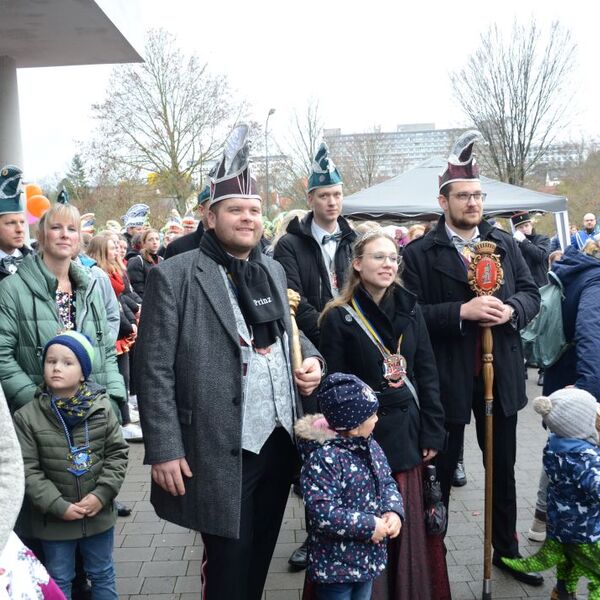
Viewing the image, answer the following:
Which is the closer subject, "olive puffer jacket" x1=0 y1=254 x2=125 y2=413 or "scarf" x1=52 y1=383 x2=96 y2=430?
"scarf" x1=52 y1=383 x2=96 y2=430

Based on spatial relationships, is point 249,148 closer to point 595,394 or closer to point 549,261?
point 595,394

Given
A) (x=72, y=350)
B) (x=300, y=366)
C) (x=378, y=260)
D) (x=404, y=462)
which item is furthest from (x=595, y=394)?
(x=72, y=350)

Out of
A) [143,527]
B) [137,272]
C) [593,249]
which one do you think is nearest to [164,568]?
[143,527]

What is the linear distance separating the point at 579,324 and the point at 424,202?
7.80 m

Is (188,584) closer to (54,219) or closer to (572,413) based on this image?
(54,219)

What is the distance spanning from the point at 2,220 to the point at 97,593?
8.13ft

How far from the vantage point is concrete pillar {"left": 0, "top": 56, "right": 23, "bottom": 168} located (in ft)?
31.9

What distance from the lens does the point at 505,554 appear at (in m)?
4.02

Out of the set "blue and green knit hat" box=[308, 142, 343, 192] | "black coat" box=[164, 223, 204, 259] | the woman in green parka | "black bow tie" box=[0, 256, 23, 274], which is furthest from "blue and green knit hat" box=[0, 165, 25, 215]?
"blue and green knit hat" box=[308, 142, 343, 192]

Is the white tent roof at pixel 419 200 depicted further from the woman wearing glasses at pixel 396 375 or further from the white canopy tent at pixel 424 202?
the woman wearing glasses at pixel 396 375

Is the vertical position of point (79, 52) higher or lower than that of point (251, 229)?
higher

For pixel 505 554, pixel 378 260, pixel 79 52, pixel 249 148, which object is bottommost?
pixel 505 554

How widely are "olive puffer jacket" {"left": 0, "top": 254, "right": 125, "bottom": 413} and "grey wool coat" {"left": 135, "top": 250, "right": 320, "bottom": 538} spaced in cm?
114

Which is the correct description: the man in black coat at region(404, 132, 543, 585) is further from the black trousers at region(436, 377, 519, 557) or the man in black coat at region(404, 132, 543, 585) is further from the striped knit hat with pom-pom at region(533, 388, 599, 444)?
the striped knit hat with pom-pom at region(533, 388, 599, 444)
